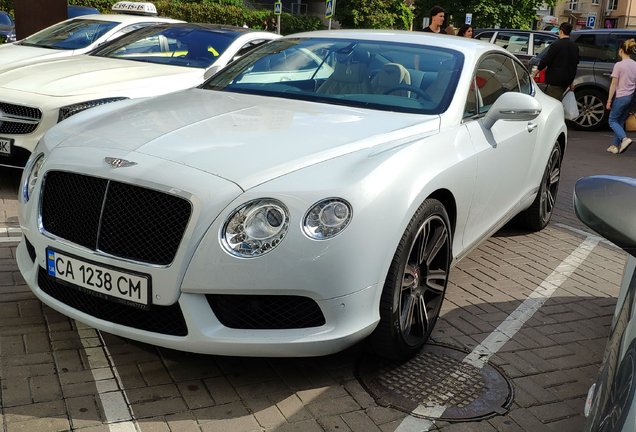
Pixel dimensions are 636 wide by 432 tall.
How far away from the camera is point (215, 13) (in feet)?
117

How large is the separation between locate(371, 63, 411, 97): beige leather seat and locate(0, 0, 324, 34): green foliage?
2699 cm

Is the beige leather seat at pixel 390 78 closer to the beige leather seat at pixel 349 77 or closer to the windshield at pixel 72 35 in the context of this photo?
the beige leather seat at pixel 349 77

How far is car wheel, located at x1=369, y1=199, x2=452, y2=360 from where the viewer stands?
304 cm

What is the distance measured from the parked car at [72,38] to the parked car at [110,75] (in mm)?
529

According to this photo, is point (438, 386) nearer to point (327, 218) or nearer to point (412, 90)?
point (327, 218)

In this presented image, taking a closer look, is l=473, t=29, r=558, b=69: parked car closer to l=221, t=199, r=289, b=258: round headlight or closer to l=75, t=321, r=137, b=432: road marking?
l=75, t=321, r=137, b=432: road marking

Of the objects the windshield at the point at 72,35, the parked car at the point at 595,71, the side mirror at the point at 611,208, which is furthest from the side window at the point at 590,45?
the side mirror at the point at 611,208

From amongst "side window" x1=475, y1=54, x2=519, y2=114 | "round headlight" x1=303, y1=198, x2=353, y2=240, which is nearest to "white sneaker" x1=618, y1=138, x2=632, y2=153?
"side window" x1=475, y1=54, x2=519, y2=114

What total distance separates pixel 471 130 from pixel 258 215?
66.3 inches

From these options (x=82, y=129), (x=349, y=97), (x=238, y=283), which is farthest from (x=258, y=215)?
(x=349, y=97)

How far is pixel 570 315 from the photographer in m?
4.30

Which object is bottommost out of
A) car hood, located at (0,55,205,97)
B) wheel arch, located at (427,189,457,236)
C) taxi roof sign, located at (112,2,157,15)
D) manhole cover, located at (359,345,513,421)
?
manhole cover, located at (359,345,513,421)

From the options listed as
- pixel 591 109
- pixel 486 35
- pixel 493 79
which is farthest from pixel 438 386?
pixel 486 35

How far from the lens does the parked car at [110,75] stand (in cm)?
570
